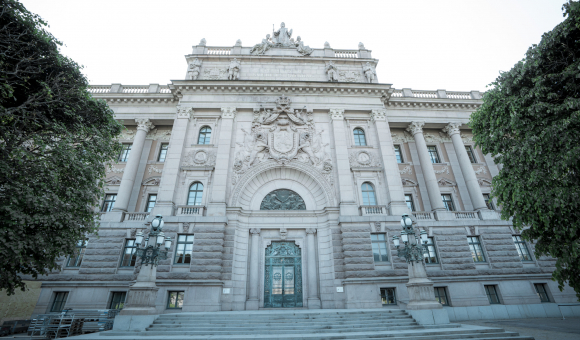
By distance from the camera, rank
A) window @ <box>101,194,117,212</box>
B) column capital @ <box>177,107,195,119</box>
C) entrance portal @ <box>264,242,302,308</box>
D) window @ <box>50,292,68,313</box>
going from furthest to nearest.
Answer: column capital @ <box>177,107,195,119</box>, window @ <box>101,194,117,212</box>, entrance portal @ <box>264,242,302,308</box>, window @ <box>50,292,68,313</box>

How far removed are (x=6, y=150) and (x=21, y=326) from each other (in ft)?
35.7

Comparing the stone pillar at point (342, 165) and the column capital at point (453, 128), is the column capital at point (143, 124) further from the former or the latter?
the column capital at point (453, 128)

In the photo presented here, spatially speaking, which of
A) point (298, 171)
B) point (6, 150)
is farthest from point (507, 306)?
point (6, 150)

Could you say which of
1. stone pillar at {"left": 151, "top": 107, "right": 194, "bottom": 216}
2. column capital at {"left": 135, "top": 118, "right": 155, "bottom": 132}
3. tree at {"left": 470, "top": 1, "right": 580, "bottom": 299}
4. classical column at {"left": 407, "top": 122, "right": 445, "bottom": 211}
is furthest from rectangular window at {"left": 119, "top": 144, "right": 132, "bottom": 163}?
tree at {"left": 470, "top": 1, "right": 580, "bottom": 299}

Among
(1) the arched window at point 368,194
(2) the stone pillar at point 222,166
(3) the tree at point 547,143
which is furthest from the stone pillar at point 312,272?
(3) the tree at point 547,143

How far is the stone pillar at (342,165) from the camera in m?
20.3

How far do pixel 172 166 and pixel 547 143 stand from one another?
876 inches

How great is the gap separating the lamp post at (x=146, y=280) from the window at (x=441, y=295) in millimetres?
18219

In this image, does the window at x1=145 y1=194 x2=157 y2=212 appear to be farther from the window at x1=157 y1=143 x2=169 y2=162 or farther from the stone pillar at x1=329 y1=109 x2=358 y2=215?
the stone pillar at x1=329 y1=109 x2=358 y2=215

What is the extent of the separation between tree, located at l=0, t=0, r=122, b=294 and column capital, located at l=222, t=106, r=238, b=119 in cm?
1111

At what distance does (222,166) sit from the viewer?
70.1 ft

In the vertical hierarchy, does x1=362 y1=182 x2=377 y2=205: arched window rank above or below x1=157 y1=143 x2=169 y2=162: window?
below

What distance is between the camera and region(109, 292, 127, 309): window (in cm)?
1784

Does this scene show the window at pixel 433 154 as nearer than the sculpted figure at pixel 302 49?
Yes
